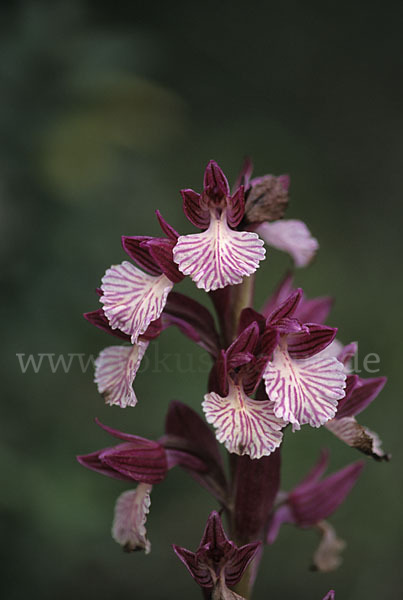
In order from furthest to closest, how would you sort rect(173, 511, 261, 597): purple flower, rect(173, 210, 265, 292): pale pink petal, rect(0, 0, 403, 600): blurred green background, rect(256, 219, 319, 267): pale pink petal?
rect(0, 0, 403, 600): blurred green background → rect(256, 219, 319, 267): pale pink petal → rect(173, 511, 261, 597): purple flower → rect(173, 210, 265, 292): pale pink petal

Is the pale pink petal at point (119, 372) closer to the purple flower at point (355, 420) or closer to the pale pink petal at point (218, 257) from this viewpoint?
the pale pink petal at point (218, 257)

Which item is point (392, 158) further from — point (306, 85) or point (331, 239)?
point (331, 239)

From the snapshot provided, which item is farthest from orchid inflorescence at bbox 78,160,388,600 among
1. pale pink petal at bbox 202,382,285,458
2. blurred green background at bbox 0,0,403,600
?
blurred green background at bbox 0,0,403,600

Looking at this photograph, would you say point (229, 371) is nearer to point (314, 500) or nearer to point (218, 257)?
point (218, 257)

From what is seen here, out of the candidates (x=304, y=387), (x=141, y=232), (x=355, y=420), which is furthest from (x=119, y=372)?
(x=141, y=232)

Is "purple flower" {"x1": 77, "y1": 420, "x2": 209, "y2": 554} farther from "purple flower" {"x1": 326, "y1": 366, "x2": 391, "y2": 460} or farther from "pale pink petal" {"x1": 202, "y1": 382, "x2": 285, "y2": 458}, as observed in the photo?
"purple flower" {"x1": 326, "y1": 366, "x2": 391, "y2": 460}
